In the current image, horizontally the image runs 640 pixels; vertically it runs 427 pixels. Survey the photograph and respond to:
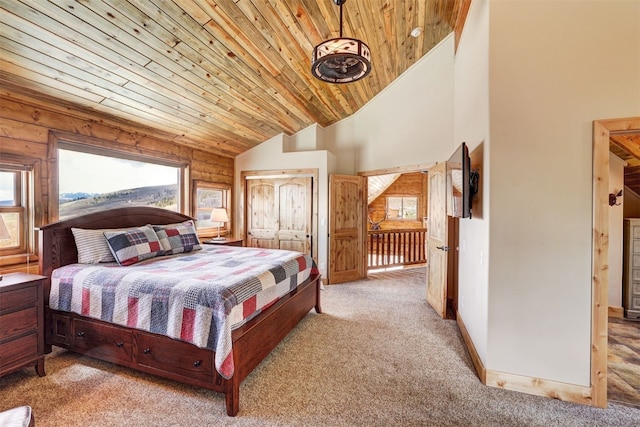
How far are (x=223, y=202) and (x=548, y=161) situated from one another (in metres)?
5.07

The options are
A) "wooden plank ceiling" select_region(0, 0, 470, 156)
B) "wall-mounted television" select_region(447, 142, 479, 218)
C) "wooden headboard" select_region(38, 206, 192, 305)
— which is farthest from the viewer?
"wooden headboard" select_region(38, 206, 192, 305)

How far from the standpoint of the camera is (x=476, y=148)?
2.65 meters

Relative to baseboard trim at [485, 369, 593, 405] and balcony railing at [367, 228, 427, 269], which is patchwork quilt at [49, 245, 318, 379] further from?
balcony railing at [367, 228, 427, 269]

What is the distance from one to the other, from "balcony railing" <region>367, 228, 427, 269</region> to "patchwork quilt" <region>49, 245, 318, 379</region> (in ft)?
13.6

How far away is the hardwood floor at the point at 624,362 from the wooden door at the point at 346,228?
344cm

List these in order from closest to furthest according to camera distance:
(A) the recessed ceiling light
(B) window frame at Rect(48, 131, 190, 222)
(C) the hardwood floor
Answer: (C) the hardwood floor → (B) window frame at Rect(48, 131, 190, 222) → (A) the recessed ceiling light

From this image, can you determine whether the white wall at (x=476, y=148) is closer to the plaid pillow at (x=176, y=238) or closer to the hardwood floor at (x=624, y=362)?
the hardwood floor at (x=624, y=362)

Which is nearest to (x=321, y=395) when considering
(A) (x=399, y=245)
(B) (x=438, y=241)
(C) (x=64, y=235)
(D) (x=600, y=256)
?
(D) (x=600, y=256)

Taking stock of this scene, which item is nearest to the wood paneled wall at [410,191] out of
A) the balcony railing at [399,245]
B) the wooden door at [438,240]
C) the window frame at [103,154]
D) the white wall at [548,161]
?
the balcony railing at [399,245]

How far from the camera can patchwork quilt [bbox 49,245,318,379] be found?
1.90m

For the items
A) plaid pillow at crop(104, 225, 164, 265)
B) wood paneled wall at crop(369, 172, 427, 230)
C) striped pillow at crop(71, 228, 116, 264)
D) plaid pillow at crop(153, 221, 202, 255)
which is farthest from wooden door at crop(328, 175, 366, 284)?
wood paneled wall at crop(369, 172, 427, 230)

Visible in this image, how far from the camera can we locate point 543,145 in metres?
2.09

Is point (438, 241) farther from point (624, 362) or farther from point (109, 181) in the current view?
point (109, 181)

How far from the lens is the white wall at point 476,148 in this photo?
2.31 metres
